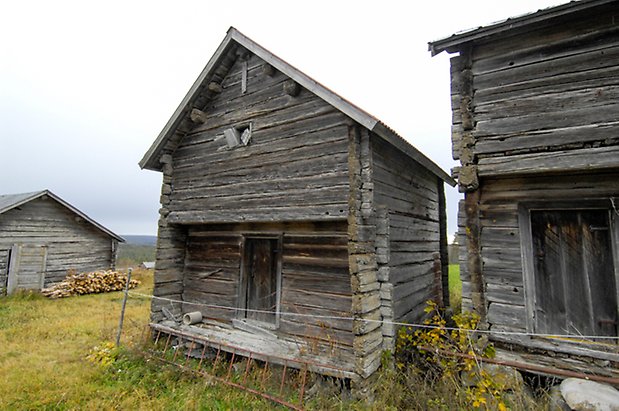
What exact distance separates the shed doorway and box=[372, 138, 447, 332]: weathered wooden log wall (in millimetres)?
2644

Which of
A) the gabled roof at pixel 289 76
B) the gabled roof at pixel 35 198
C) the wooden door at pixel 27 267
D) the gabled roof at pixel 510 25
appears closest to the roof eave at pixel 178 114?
the gabled roof at pixel 289 76

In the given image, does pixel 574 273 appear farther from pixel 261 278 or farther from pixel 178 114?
pixel 178 114

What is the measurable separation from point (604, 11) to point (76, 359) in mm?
11735

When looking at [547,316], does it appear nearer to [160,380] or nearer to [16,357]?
[160,380]

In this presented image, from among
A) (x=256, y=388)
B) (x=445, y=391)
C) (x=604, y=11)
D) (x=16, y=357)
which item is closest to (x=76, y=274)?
(x=16, y=357)

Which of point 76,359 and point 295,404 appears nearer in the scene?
point 295,404

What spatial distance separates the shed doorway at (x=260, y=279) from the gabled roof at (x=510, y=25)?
503 centimetres

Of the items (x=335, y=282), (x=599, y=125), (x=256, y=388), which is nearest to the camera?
(x=599, y=125)

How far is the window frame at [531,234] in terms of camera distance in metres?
4.23

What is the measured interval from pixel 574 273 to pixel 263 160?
5.78m

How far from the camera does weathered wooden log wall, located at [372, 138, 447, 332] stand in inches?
252

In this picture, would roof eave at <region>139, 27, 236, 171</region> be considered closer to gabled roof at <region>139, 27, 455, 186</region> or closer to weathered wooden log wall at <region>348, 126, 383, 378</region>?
gabled roof at <region>139, 27, 455, 186</region>

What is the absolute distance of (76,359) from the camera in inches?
293

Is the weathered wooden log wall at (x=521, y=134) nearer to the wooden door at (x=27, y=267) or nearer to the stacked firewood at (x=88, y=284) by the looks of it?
→ the stacked firewood at (x=88, y=284)
